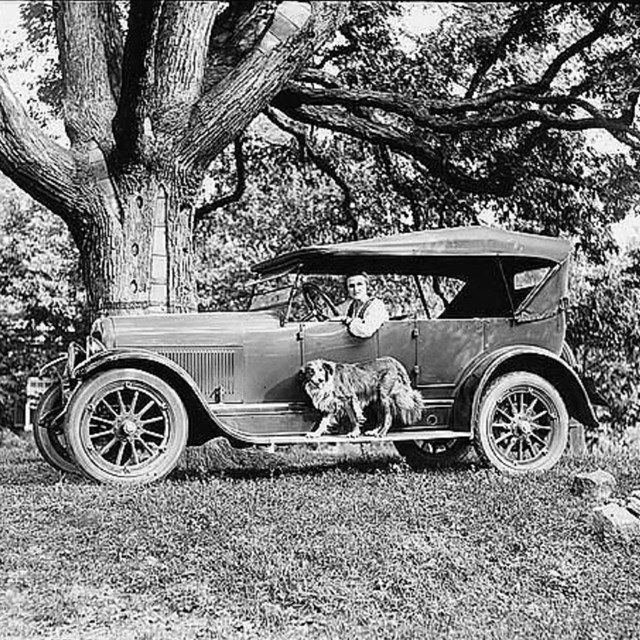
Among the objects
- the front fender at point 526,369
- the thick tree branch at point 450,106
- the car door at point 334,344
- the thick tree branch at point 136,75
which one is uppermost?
the thick tree branch at point 450,106

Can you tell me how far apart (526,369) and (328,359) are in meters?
1.78

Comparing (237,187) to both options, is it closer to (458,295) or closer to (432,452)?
(458,295)

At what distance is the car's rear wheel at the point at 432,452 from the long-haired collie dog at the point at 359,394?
1054 mm

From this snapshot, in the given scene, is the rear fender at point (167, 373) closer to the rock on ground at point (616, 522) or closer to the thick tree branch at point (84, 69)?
the rock on ground at point (616, 522)

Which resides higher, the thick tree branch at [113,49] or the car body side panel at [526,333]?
the thick tree branch at [113,49]

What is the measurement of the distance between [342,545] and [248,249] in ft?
58.8

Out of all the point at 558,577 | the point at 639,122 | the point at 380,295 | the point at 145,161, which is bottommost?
the point at 558,577

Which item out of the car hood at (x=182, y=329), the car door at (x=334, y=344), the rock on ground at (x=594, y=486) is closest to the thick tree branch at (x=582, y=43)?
the car door at (x=334, y=344)

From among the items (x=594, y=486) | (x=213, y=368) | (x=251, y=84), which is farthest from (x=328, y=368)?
(x=251, y=84)

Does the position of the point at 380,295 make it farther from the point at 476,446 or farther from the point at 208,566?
the point at 208,566

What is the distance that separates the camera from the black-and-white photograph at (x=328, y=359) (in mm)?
5516

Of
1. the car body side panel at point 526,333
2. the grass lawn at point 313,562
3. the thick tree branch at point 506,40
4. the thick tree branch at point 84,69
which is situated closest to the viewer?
the grass lawn at point 313,562

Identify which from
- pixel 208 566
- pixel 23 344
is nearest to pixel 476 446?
pixel 208 566

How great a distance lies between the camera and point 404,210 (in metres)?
17.5
